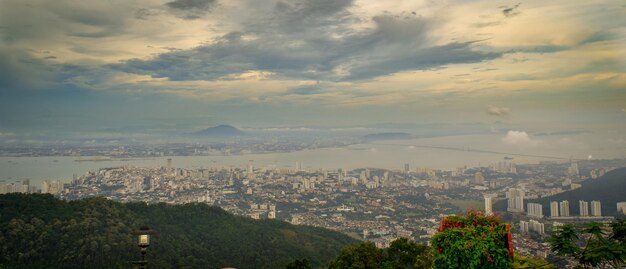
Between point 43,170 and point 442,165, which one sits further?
point 442,165

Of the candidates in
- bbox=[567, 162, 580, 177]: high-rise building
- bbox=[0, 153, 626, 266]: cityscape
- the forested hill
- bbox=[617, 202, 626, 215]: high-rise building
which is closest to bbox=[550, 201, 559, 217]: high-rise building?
bbox=[0, 153, 626, 266]: cityscape

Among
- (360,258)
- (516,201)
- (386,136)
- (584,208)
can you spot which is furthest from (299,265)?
(386,136)

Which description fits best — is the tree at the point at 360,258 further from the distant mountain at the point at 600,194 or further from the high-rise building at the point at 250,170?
the high-rise building at the point at 250,170

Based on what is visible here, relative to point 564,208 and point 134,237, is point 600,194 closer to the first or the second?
point 564,208

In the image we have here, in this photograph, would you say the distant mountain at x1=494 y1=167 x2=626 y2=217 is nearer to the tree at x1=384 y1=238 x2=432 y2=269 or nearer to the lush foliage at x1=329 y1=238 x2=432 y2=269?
the tree at x1=384 y1=238 x2=432 y2=269

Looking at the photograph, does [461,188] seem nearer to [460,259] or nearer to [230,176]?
[230,176]

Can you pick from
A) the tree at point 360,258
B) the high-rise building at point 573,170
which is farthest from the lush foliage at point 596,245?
the high-rise building at point 573,170

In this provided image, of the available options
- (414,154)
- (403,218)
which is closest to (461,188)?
(403,218)
